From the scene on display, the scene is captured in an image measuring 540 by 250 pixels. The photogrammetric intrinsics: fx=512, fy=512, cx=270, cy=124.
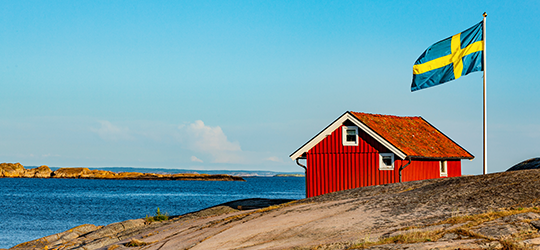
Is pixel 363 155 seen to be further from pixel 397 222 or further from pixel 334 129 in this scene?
pixel 397 222

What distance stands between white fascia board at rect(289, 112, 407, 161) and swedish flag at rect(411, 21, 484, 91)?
4.86m

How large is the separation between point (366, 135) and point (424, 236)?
1713 cm

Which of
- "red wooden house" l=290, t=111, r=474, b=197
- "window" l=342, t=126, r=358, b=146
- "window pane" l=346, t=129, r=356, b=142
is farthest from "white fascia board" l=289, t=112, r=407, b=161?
"window pane" l=346, t=129, r=356, b=142

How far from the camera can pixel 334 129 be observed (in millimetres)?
27516

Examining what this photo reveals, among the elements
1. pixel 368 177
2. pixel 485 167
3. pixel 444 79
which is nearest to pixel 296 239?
pixel 485 167

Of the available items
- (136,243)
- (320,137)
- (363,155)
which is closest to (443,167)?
(363,155)

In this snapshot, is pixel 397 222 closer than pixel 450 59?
Yes

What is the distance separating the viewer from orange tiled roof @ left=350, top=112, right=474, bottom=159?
27.0 meters

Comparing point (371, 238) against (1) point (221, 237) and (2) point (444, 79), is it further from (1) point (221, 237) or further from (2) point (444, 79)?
(2) point (444, 79)

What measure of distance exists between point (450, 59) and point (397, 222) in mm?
10894

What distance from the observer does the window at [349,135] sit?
27172 mm

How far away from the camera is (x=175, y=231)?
16.7 metres

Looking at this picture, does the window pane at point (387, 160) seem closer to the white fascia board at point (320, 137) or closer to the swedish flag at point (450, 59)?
the white fascia board at point (320, 137)

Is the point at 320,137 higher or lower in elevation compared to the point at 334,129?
lower
